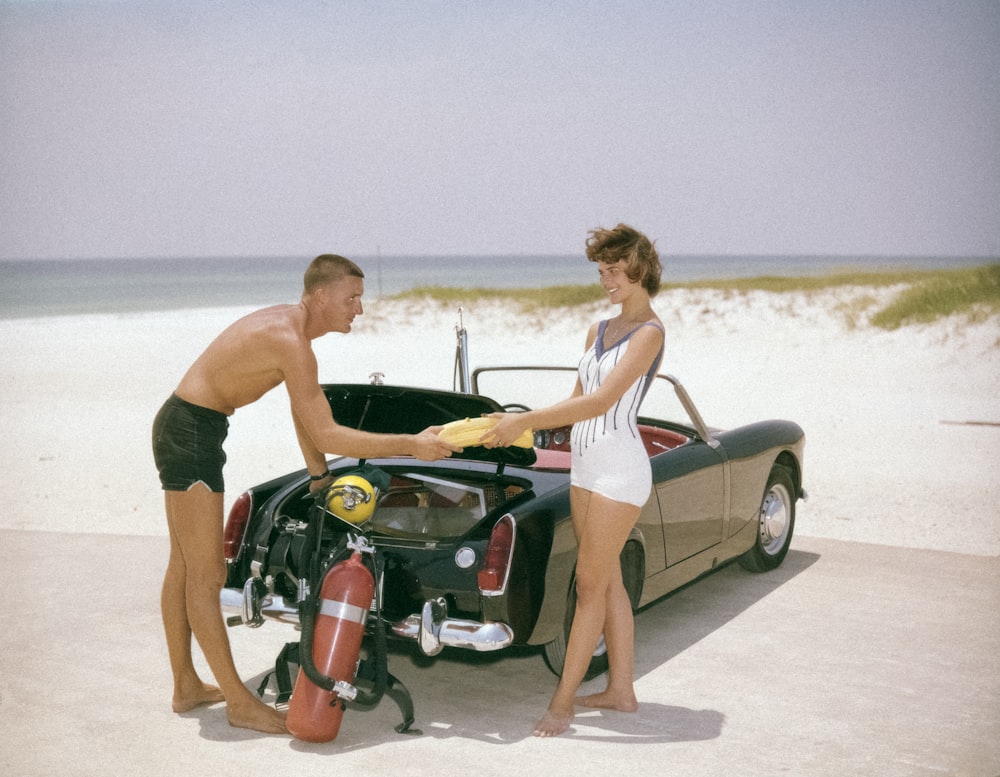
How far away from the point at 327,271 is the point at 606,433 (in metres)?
1.26

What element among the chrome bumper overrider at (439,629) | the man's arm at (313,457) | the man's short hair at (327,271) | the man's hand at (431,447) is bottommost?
the chrome bumper overrider at (439,629)

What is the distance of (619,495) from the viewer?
440 cm

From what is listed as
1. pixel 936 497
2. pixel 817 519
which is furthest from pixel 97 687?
pixel 936 497

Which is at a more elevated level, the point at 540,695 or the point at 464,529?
the point at 464,529

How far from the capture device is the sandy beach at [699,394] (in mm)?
8984

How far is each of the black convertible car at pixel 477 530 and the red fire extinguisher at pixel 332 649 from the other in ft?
0.46

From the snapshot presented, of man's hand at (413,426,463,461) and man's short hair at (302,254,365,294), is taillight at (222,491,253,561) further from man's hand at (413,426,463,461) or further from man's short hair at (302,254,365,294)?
man's short hair at (302,254,365,294)

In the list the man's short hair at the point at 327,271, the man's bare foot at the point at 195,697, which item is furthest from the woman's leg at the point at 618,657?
the man's short hair at the point at 327,271

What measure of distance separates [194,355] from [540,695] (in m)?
21.9

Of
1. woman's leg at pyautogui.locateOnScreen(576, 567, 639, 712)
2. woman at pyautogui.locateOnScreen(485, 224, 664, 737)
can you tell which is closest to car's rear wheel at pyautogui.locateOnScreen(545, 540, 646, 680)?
woman's leg at pyautogui.locateOnScreen(576, 567, 639, 712)

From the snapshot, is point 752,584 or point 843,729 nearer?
point 843,729

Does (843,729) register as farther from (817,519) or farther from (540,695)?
(817,519)

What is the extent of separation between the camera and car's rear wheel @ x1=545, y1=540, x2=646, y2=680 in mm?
4844

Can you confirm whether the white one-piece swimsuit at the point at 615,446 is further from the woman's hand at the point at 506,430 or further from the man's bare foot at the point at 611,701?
the man's bare foot at the point at 611,701
